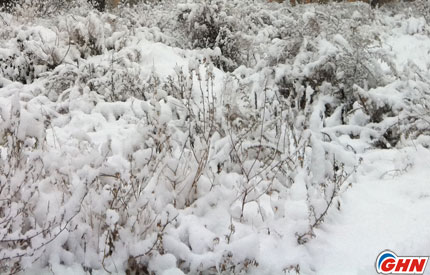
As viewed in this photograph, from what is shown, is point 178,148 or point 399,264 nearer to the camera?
point 399,264

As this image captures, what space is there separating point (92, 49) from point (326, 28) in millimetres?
3174

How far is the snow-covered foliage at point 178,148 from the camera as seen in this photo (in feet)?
6.25

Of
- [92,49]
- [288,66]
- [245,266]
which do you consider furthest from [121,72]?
[245,266]

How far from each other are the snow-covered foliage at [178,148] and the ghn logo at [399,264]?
0.31 metres

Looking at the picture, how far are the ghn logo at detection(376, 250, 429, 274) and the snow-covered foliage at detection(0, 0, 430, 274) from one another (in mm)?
311

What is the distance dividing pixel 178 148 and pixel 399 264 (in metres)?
1.68

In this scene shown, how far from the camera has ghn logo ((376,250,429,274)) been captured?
6.15ft

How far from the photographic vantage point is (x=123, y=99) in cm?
465

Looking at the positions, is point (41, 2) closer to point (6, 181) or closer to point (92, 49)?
point (92, 49)

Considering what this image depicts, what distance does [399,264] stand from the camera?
1.91m

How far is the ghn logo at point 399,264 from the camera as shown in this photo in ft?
6.15

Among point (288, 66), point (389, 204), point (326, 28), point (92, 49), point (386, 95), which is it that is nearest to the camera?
point (389, 204)

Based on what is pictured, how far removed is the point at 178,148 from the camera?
10.2ft

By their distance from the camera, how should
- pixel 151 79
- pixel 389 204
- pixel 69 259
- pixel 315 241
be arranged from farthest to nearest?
pixel 151 79
pixel 389 204
pixel 315 241
pixel 69 259
